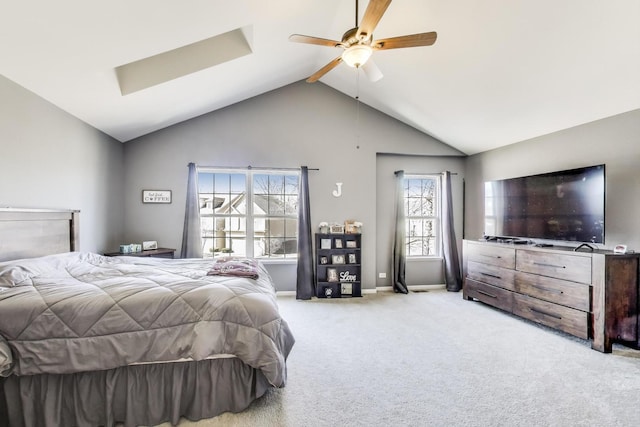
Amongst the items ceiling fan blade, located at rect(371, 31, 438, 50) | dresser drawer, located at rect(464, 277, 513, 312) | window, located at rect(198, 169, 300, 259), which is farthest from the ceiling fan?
dresser drawer, located at rect(464, 277, 513, 312)

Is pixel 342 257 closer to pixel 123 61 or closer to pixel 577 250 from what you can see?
pixel 577 250

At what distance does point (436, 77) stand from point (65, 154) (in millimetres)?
4255

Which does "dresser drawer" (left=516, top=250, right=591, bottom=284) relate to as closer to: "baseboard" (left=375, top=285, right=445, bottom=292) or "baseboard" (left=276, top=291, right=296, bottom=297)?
"baseboard" (left=375, top=285, right=445, bottom=292)

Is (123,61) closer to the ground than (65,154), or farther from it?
farther from it

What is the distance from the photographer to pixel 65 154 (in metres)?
3.09

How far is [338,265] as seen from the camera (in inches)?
183

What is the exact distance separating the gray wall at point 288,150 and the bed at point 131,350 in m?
2.53

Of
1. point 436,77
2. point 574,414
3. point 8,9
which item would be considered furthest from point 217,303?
point 436,77

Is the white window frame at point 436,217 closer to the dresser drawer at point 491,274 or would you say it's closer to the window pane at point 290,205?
the dresser drawer at point 491,274

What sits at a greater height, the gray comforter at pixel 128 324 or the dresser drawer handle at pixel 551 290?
the gray comforter at pixel 128 324

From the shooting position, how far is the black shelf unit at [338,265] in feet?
15.1

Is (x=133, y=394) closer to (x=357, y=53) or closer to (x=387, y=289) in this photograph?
(x=357, y=53)

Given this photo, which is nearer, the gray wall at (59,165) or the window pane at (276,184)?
the gray wall at (59,165)

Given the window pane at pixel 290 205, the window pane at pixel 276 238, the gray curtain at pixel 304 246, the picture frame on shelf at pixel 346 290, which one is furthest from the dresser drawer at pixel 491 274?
the window pane at pixel 290 205
